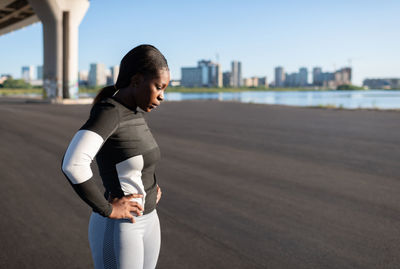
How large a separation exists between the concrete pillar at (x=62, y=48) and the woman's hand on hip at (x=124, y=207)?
3972 cm

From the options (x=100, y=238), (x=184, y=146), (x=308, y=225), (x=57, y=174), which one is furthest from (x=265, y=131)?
(x=100, y=238)

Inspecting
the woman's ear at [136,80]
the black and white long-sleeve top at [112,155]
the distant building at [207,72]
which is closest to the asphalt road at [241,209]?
the black and white long-sleeve top at [112,155]

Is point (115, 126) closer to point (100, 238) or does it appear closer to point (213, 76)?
point (100, 238)

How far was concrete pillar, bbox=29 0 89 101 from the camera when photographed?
1517 inches

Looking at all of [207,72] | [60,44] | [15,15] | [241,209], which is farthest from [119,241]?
[207,72]

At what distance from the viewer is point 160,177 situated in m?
7.74

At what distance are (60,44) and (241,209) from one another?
37.4 metres

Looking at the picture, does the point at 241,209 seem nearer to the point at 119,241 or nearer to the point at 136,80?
the point at 119,241

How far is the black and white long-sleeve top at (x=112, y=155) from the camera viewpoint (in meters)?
1.84

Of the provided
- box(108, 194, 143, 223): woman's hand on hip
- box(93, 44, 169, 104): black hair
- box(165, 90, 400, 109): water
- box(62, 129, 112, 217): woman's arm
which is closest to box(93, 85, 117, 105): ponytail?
box(93, 44, 169, 104): black hair

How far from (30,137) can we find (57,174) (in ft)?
21.3

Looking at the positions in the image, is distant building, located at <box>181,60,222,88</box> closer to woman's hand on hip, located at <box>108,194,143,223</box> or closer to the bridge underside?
the bridge underside

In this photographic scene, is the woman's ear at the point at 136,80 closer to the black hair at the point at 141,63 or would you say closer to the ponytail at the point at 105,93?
the black hair at the point at 141,63

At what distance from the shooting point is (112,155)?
196 centimetres
